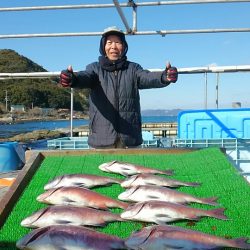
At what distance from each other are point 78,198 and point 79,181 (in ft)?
1.45

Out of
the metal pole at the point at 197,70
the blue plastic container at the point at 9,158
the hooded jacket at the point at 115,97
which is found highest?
the metal pole at the point at 197,70

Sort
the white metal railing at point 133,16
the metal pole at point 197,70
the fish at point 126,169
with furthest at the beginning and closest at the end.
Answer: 1. the metal pole at point 197,70
2. the white metal railing at point 133,16
3. the fish at point 126,169

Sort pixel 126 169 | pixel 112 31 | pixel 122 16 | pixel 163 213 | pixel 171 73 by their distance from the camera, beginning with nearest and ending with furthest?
1. pixel 163 213
2. pixel 126 169
3. pixel 171 73
4. pixel 112 31
5. pixel 122 16

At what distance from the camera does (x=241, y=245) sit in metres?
2.64

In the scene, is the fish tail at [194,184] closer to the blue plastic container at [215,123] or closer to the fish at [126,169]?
the fish at [126,169]

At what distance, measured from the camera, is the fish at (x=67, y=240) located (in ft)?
8.39

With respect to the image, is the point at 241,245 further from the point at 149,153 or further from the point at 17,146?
the point at 17,146

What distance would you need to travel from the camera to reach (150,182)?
3889 mm

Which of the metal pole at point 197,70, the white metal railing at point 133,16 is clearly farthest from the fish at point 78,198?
the metal pole at point 197,70

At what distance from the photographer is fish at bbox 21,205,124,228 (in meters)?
2.99

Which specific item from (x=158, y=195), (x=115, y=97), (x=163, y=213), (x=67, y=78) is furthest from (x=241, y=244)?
(x=115, y=97)

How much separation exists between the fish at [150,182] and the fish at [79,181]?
18cm

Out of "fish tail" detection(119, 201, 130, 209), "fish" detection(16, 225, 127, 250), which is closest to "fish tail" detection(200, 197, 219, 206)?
"fish tail" detection(119, 201, 130, 209)

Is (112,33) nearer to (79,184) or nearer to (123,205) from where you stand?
(79,184)
